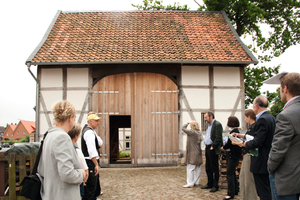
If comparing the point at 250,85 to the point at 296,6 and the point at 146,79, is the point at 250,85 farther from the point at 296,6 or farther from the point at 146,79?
the point at 146,79

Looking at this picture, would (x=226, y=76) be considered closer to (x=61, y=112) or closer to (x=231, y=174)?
(x=231, y=174)

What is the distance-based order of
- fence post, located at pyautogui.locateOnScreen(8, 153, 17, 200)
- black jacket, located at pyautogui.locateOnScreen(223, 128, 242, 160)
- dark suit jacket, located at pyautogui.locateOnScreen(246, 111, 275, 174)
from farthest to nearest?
black jacket, located at pyautogui.locateOnScreen(223, 128, 242, 160) < fence post, located at pyautogui.locateOnScreen(8, 153, 17, 200) < dark suit jacket, located at pyautogui.locateOnScreen(246, 111, 275, 174)

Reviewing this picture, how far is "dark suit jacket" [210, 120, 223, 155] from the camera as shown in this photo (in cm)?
579

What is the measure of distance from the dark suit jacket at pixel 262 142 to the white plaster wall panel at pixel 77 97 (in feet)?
22.6

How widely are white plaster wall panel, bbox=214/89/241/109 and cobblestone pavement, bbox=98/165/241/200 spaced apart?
257 centimetres

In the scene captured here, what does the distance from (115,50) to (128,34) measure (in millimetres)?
1456

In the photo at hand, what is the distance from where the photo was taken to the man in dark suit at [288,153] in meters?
2.63

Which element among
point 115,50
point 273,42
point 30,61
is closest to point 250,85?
point 273,42

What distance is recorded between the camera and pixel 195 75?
389 inches

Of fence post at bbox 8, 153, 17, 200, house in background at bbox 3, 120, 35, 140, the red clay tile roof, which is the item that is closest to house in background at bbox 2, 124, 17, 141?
house in background at bbox 3, 120, 35, 140

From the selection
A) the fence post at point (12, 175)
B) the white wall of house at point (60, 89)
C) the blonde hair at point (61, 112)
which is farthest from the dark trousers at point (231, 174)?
the white wall of house at point (60, 89)

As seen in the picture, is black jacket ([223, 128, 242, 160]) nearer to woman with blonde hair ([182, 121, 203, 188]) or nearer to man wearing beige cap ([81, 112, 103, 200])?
woman with blonde hair ([182, 121, 203, 188])

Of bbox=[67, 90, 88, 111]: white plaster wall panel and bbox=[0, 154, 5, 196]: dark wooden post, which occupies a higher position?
bbox=[67, 90, 88, 111]: white plaster wall panel

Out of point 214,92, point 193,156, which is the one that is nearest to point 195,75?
point 214,92
